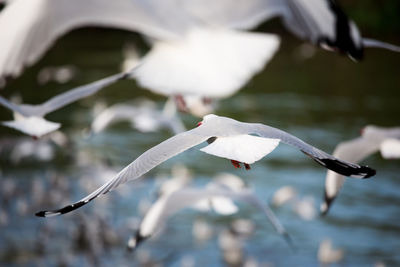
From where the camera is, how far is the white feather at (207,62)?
3.66ft

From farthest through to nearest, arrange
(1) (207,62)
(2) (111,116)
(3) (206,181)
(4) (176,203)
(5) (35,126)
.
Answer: (3) (206,181) < (2) (111,116) < (4) (176,203) < (1) (207,62) < (5) (35,126)

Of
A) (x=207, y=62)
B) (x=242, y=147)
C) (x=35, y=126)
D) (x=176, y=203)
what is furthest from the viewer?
(x=176, y=203)

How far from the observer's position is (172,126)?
76.0 inches

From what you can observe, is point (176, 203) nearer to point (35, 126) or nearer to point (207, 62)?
point (207, 62)

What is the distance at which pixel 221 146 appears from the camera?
801 millimetres

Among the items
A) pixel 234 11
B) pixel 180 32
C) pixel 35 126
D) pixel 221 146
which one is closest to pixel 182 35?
pixel 180 32


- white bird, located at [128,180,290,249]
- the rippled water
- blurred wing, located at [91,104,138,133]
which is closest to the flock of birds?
white bird, located at [128,180,290,249]

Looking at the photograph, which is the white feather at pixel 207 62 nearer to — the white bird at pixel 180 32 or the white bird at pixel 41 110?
the white bird at pixel 180 32

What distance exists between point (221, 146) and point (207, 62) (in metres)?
0.39

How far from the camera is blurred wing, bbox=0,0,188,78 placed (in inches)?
46.4

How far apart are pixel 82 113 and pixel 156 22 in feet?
16.5

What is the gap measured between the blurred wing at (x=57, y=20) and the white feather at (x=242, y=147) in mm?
414

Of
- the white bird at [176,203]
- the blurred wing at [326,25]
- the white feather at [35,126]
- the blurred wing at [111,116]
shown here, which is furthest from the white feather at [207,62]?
the blurred wing at [111,116]

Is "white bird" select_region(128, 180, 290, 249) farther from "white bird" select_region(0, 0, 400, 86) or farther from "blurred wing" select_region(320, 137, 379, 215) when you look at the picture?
"white bird" select_region(0, 0, 400, 86)
